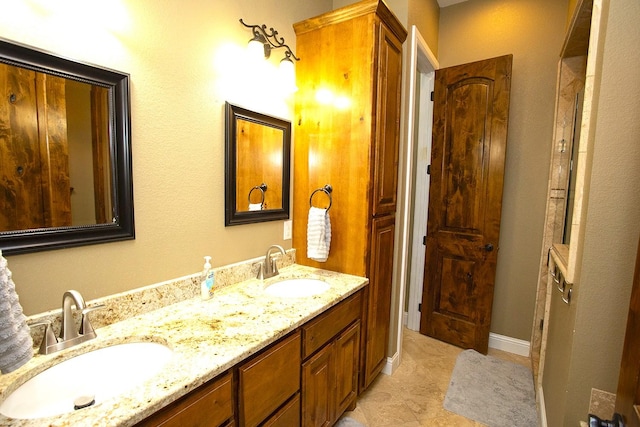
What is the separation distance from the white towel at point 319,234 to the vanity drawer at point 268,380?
608mm

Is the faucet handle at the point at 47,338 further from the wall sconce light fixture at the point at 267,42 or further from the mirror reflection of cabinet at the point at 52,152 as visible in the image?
the wall sconce light fixture at the point at 267,42

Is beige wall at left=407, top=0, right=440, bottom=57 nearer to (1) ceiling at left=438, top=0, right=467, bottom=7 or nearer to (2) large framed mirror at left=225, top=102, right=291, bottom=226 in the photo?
(1) ceiling at left=438, top=0, right=467, bottom=7

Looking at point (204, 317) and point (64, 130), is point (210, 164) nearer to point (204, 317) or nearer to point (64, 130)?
point (64, 130)

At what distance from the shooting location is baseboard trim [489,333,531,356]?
257 cm

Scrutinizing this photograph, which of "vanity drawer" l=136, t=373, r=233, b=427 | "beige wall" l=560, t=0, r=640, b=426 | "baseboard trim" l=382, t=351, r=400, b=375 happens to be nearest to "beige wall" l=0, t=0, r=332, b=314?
"vanity drawer" l=136, t=373, r=233, b=427

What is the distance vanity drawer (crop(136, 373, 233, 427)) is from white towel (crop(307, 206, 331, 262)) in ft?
3.04

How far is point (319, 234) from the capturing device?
180 centimetres

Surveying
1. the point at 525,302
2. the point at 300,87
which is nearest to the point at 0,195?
the point at 300,87

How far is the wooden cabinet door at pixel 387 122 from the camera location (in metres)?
1.78

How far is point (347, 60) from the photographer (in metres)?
1.79

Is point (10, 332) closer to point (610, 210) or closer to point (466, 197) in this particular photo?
point (610, 210)

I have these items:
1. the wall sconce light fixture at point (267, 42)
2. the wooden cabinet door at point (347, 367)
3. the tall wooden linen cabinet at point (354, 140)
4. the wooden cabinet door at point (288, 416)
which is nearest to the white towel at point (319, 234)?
the tall wooden linen cabinet at point (354, 140)

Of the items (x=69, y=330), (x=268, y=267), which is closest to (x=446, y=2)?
(x=268, y=267)

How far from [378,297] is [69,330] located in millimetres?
1554
